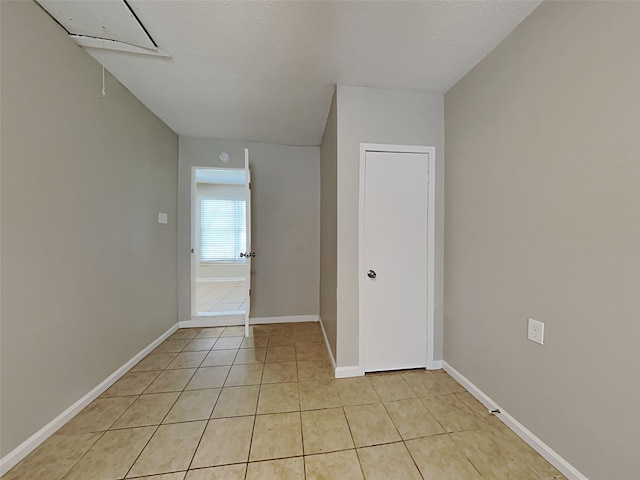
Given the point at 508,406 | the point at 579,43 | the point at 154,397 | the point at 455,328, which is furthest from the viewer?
the point at 455,328

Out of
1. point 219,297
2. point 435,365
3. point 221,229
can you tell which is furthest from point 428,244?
point 221,229

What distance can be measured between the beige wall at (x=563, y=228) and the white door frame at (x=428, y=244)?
33 centimetres

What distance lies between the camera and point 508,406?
4.92 ft

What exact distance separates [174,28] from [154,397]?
2495 mm

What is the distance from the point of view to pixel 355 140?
6.49ft

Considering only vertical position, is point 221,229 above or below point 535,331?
above

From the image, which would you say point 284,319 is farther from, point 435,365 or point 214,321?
point 435,365

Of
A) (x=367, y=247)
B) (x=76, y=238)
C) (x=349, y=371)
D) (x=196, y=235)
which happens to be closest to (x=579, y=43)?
(x=367, y=247)

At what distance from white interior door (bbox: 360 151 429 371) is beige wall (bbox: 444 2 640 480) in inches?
15.8

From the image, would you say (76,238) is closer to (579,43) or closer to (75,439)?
(75,439)

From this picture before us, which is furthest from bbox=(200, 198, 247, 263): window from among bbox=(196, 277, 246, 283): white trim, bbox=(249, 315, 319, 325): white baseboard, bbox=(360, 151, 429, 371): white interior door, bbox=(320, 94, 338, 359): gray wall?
bbox=(360, 151, 429, 371): white interior door

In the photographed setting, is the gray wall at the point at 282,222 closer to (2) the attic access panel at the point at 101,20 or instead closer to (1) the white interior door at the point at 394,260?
(1) the white interior door at the point at 394,260

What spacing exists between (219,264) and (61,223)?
4665 millimetres

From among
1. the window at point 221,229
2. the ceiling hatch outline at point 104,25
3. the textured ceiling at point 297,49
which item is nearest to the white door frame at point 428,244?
the textured ceiling at point 297,49
